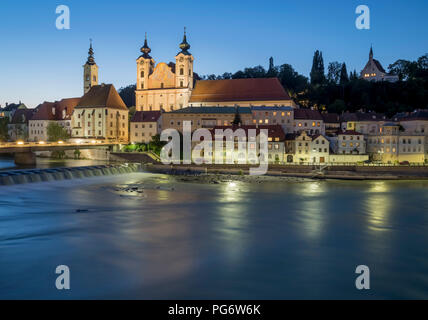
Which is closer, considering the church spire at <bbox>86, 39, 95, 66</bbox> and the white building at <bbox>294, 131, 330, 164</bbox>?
the white building at <bbox>294, 131, 330, 164</bbox>

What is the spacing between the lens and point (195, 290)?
36.1 ft

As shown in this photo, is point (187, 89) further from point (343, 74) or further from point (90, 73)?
point (343, 74)

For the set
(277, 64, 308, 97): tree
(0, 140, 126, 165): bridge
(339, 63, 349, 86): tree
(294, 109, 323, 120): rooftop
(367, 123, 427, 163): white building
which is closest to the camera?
(0, 140, 126, 165): bridge

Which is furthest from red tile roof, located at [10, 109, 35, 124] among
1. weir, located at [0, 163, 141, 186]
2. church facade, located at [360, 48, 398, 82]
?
church facade, located at [360, 48, 398, 82]

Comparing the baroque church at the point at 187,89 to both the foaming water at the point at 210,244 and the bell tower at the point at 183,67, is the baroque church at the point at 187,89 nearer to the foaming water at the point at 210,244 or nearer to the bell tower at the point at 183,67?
the bell tower at the point at 183,67

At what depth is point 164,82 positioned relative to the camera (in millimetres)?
78375

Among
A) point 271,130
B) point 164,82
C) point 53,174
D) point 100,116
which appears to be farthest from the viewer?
point 164,82

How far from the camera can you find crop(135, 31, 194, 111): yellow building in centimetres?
7638

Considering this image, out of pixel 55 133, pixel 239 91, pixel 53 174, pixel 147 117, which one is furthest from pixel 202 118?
pixel 53 174

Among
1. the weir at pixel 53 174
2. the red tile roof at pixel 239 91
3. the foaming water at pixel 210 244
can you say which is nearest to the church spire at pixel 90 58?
the red tile roof at pixel 239 91

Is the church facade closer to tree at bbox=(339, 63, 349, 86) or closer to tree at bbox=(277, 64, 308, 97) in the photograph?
tree at bbox=(339, 63, 349, 86)

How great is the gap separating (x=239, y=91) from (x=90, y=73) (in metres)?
39.7

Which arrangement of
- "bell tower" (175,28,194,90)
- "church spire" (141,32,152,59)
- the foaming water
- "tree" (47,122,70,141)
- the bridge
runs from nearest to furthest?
the foaming water, the bridge, "tree" (47,122,70,141), "bell tower" (175,28,194,90), "church spire" (141,32,152,59)

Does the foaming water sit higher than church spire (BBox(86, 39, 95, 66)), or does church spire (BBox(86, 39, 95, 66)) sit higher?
church spire (BBox(86, 39, 95, 66))
